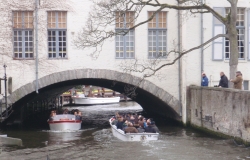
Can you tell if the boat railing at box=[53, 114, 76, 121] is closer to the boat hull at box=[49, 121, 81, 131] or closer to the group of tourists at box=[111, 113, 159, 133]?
the boat hull at box=[49, 121, 81, 131]

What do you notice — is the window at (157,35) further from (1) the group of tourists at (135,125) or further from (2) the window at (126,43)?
(1) the group of tourists at (135,125)

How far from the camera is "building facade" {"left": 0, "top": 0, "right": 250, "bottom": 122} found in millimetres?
23438

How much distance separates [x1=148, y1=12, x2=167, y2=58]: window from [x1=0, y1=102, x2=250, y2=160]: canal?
12.2ft

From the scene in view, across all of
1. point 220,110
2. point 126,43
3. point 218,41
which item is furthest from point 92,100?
point 220,110

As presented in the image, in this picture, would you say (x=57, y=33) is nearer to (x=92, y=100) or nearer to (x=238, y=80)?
(x=238, y=80)

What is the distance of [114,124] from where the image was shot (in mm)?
22688

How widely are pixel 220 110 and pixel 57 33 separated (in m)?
8.29

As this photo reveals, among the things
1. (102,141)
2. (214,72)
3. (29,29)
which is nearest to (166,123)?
(214,72)

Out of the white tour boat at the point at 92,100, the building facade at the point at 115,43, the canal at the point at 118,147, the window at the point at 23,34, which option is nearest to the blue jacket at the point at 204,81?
the building facade at the point at 115,43

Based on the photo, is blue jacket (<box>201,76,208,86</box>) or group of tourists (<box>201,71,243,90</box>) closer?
group of tourists (<box>201,71,243,90</box>)

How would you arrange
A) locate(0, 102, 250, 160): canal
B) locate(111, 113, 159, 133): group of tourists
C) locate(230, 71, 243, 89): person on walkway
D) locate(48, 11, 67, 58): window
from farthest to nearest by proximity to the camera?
locate(48, 11, 67, 58): window, locate(111, 113, 159, 133): group of tourists, locate(230, 71, 243, 89): person on walkway, locate(0, 102, 250, 160): canal

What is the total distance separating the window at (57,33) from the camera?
78.1 feet

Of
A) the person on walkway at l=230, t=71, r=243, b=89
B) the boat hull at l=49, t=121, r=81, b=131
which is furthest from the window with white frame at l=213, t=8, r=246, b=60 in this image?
the boat hull at l=49, t=121, r=81, b=131

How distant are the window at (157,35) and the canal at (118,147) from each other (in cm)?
372
